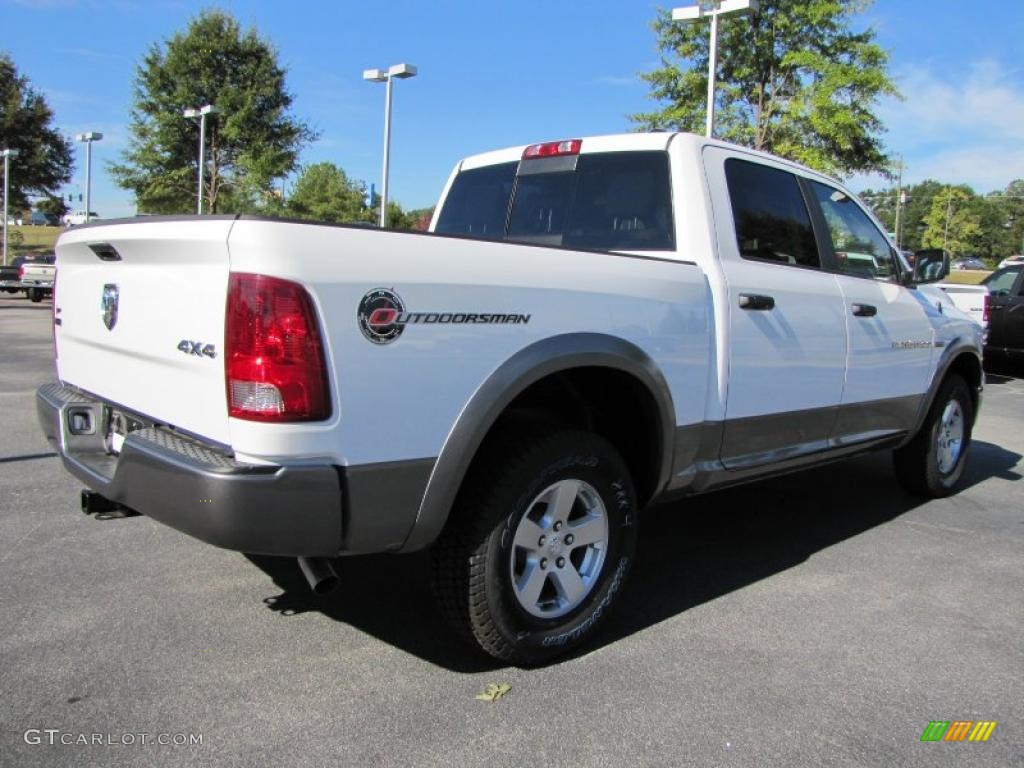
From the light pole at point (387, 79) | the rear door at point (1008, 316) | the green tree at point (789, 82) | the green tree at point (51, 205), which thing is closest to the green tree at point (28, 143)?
the green tree at point (51, 205)

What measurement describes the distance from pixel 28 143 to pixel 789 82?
39979 mm

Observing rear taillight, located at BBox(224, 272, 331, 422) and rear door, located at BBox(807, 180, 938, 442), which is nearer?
rear taillight, located at BBox(224, 272, 331, 422)

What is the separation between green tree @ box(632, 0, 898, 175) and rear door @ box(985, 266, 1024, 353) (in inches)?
209

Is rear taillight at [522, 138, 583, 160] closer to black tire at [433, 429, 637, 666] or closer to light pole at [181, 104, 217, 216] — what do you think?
black tire at [433, 429, 637, 666]

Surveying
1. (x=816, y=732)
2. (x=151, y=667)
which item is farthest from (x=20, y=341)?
(x=816, y=732)

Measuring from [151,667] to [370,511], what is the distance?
3.63 feet

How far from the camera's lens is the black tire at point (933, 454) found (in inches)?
214

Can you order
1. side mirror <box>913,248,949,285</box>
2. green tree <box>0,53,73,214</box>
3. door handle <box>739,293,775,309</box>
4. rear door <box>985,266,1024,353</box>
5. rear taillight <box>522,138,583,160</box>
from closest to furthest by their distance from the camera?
door handle <box>739,293,775,309</box>, rear taillight <box>522,138,583,160</box>, side mirror <box>913,248,949,285</box>, rear door <box>985,266,1024,353</box>, green tree <box>0,53,73,214</box>

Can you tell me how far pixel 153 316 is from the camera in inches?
105

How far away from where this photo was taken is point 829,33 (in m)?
17.6

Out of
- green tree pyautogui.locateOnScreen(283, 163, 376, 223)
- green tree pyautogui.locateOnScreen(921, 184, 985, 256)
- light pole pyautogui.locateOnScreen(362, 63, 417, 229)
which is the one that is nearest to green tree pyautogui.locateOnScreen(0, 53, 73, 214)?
green tree pyautogui.locateOnScreen(283, 163, 376, 223)

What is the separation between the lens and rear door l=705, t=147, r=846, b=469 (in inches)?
144

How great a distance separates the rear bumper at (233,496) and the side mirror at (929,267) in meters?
4.13

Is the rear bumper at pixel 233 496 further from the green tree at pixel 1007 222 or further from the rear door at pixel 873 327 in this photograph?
the green tree at pixel 1007 222
